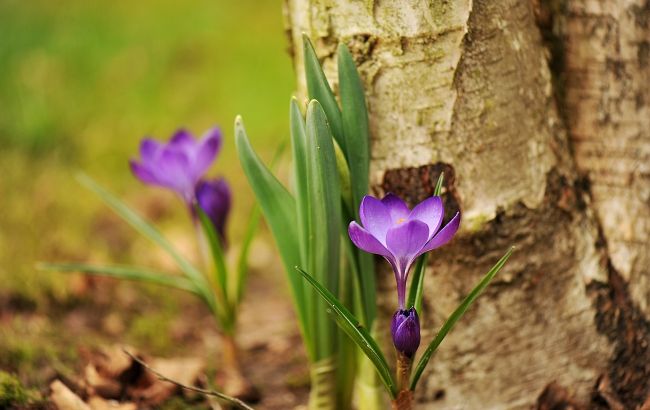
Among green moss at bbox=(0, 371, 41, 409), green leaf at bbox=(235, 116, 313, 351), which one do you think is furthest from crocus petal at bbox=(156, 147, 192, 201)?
green moss at bbox=(0, 371, 41, 409)

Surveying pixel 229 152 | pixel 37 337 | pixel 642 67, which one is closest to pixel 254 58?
pixel 229 152

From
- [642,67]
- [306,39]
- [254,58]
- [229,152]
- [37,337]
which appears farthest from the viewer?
[254,58]

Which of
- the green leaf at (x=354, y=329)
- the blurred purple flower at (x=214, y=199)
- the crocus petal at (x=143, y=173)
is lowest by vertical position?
the green leaf at (x=354, y=329)

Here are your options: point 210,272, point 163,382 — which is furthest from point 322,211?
point 163,382

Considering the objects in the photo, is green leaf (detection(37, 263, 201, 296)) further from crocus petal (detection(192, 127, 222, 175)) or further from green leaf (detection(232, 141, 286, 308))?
crocus petal (detection(192, 127, 222, 175))

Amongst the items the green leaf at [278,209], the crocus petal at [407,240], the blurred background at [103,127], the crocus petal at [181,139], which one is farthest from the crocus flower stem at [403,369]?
the blurred background at [103,127]

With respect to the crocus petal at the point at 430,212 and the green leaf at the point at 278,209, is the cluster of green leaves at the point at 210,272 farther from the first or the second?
the crocus petal at the point at 430,212

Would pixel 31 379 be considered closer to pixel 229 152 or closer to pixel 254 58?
pixel 229 152
